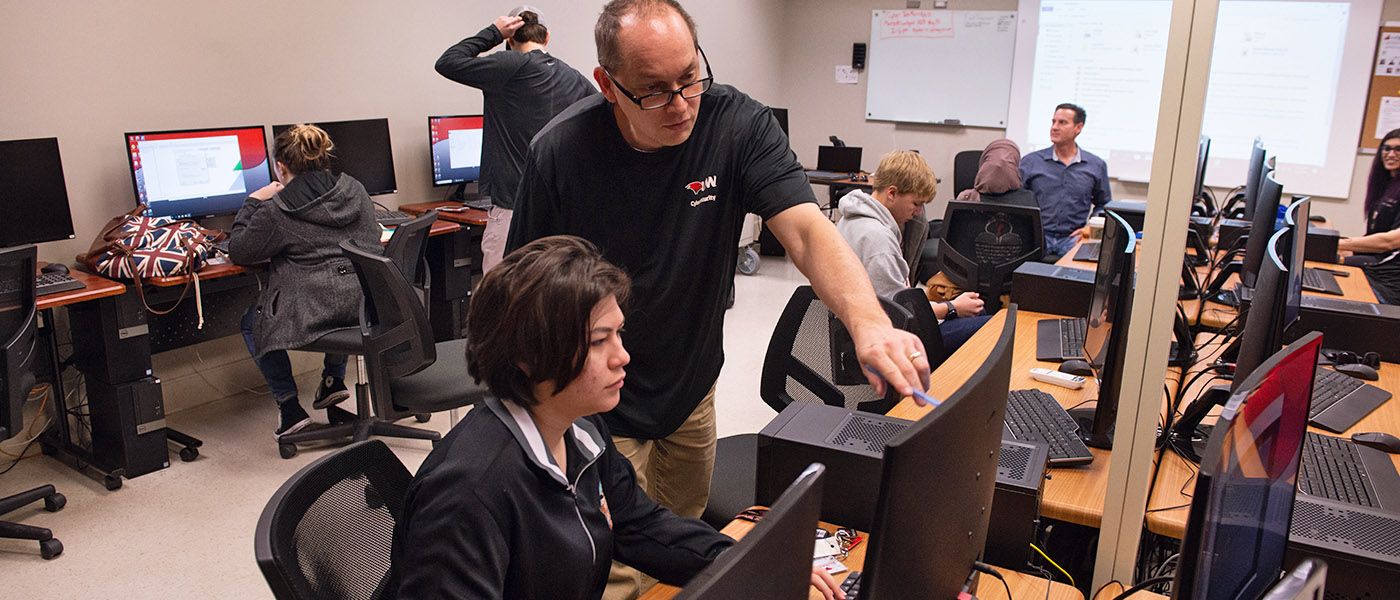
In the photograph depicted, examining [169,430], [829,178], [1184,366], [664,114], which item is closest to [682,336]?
[664,114]

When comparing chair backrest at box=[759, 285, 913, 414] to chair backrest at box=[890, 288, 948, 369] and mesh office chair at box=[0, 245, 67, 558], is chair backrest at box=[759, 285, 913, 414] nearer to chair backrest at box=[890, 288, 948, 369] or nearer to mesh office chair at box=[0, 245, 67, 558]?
chair backrest at box=[890, 288, 948, 369]

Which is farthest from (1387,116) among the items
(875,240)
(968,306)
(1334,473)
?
(1334,473)

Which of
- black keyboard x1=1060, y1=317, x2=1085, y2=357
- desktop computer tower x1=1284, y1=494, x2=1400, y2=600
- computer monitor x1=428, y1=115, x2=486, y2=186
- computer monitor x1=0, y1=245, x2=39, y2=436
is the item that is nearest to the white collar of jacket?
desktop computer tower x1=1284, y1=494, x2=1400, y2=600

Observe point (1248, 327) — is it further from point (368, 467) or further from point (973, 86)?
point (973, 86)

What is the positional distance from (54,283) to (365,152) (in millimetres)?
1477

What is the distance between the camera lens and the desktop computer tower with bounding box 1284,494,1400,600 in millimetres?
1359

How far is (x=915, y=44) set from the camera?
741 cm

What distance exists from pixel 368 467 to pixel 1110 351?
1329 millimetres

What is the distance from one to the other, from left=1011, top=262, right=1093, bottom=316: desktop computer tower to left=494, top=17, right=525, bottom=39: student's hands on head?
2.35 m

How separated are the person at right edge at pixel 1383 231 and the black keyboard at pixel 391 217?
4210 millimetres

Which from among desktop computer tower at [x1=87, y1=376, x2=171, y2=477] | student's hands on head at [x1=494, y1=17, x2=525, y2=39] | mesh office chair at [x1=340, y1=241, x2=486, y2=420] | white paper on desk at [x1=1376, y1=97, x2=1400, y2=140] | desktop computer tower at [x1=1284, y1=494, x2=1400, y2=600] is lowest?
desktop computer tower at [x1=87, y1=376, x2=171, y2=477]

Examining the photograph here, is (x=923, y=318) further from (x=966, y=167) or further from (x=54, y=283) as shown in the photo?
(x=966, y=167)

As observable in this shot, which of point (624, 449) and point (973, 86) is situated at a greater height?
point (973, 86)

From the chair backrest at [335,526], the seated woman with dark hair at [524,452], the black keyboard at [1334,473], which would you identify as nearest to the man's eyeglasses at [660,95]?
the seated woman with dark hair at [524,452]
